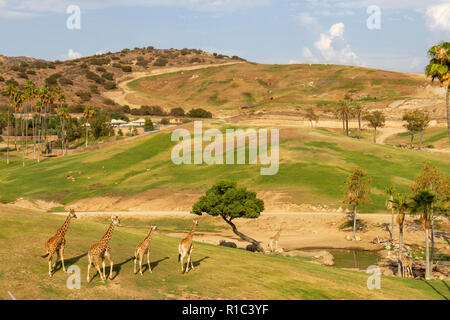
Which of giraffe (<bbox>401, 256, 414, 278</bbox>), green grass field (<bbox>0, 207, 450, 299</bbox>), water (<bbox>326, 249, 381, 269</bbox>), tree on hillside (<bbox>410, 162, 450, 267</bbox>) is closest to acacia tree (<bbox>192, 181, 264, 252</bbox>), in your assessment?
water (<bbox>326, 249, 381, 269</bbox>)

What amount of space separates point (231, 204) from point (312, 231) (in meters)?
19.8

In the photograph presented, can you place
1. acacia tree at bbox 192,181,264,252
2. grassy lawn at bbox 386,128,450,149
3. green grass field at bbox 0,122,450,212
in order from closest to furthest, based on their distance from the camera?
acacia tree at bbox 192,181,264,252 < green grass field at bbox 0,122,450,212 < grassy lawn at bbox 386,128,450,149

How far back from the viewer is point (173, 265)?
95.9ft

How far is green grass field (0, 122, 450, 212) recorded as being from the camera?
8319cm

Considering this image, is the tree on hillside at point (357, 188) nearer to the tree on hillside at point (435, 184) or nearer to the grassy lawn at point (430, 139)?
the tree on hillside at point (435, 184)

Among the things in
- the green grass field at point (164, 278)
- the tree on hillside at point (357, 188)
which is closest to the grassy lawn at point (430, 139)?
the tree on hillside at point (357, 188)

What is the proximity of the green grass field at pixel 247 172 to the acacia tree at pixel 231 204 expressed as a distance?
24501 mm

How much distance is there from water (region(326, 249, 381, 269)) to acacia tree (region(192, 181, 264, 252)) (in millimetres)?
9543

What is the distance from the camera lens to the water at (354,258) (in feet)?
170

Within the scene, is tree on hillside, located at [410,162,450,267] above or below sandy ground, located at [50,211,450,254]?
above

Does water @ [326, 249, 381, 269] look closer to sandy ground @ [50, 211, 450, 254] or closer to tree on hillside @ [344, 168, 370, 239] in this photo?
sandy ground @ [50, 211, 450, 254]
